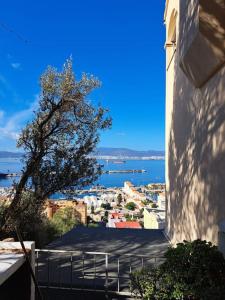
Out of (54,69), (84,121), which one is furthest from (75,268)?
(54,69)

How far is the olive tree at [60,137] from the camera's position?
10.0m

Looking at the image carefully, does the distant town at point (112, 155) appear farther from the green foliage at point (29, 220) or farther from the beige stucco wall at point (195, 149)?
the beige stucco wall at point (195, 149)

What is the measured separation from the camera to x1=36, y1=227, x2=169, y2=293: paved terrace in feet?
22.9

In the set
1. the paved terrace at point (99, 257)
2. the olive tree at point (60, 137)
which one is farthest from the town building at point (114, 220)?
the olive tree at point (60, 137)

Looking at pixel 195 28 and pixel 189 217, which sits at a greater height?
pixel 195 28

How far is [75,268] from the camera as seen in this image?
800 centimetres

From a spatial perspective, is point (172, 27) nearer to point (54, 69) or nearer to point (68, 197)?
point (54, 69)

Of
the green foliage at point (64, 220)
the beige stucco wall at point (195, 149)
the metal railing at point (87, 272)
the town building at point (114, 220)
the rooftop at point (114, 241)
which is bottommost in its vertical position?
the metal railing at point (87, 272)

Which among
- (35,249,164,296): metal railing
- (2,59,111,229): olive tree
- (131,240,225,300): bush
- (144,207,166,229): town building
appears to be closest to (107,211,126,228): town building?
(144,207,166,229): town building

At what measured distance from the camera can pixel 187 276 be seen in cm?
427

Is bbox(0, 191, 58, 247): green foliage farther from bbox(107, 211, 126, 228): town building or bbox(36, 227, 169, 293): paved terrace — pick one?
bbox(107, 211, 126, 228): town building

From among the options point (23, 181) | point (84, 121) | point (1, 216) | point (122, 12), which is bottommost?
point (1, 216)

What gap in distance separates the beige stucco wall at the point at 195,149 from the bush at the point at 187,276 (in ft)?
3.82

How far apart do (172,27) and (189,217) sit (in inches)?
274
